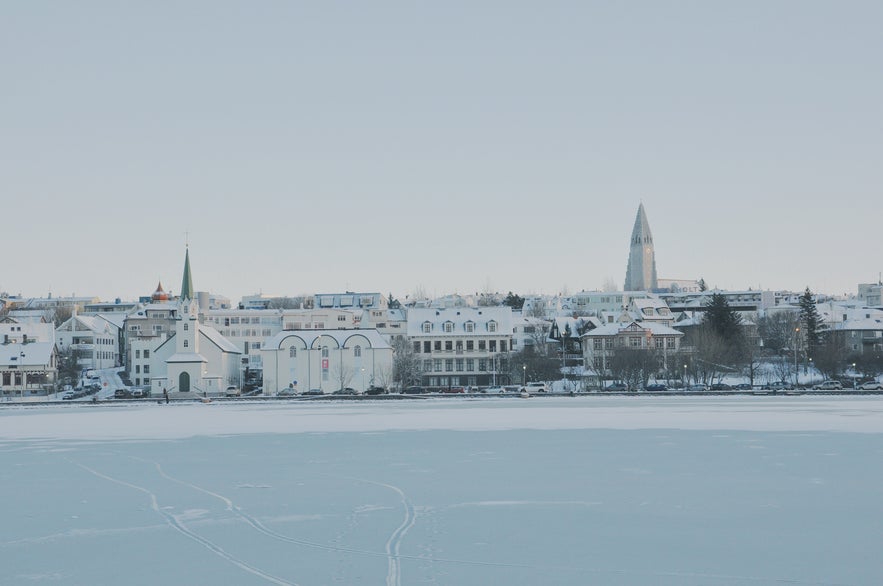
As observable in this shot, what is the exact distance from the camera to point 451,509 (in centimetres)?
1823

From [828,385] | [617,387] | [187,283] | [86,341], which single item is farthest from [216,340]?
[828,385]

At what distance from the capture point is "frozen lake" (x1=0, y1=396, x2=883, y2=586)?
45.3ft

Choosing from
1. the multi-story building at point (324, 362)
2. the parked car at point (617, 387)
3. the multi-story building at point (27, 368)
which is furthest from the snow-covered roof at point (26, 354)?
the parked car at point (617, 387)

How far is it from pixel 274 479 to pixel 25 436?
1827 centimetres

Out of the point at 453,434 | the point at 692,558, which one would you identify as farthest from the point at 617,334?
the point at 692,558

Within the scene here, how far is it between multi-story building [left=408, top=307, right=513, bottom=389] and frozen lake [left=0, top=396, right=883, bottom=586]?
221 feet

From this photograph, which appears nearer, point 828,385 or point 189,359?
point 828,385

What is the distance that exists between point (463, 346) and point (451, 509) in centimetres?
8493

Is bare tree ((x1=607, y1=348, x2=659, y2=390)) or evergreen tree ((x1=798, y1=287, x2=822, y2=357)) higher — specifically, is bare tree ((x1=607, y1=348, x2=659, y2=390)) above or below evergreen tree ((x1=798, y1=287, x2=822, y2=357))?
below

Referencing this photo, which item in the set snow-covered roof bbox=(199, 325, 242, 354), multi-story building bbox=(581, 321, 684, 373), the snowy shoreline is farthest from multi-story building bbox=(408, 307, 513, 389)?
the snowy shoreline

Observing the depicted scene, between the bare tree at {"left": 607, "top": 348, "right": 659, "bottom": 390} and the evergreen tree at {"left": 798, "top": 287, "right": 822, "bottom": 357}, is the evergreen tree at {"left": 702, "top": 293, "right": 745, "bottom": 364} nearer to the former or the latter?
the evergreen tree at {"left": 798, "top": 287, "right": 822, "bottom": 357}

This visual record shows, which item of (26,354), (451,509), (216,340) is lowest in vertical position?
(451,509)

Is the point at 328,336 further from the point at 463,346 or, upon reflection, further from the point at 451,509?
the point at 451,509

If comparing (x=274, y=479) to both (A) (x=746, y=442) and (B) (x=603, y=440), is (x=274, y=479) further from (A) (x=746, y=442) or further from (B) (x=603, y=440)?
(A) (x=746, y=442)
